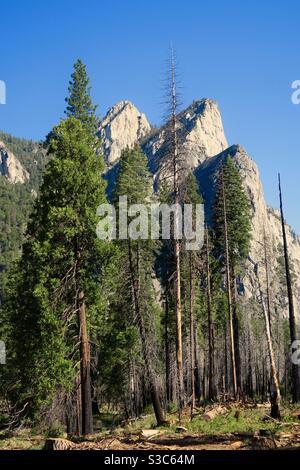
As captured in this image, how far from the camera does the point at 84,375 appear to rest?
59.9ft

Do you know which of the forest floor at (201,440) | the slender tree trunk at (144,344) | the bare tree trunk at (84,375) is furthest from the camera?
the slender tree trunk at (144,344)

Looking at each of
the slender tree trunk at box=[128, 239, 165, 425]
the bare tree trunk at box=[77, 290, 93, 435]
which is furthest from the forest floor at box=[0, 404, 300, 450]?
the slender tree trunk at box=[128, 239, 165, 425]

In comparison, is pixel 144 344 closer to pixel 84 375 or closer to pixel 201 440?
pixel 84 375

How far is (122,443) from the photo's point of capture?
44.2 feet

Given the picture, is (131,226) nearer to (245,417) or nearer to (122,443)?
(245,417)

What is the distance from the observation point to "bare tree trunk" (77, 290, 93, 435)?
59.3ft

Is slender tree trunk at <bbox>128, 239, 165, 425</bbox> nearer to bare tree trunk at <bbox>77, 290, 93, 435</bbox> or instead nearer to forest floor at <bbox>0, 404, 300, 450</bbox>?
forest floor at <bbox>0, 404, 300, 450</bbox>

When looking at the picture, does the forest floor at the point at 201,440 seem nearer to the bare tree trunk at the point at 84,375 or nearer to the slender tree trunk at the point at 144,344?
the bare tree trunk at the point at 84,375

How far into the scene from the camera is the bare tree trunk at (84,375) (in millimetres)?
18078

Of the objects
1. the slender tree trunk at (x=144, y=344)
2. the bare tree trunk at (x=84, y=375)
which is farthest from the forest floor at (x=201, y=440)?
the slender tree trunk at (x=144, y=344)

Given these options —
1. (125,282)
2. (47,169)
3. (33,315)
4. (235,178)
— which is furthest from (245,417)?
(235,178)
